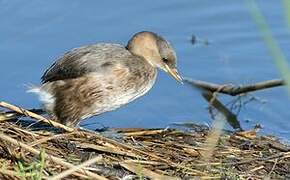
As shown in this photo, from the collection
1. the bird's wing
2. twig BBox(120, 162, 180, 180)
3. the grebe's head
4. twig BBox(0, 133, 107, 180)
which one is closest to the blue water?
the grebe's head

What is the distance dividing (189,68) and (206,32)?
2.25 ft

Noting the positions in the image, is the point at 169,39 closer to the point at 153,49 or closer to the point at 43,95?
the point at 153,49

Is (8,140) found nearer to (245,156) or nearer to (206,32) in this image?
(245,156)

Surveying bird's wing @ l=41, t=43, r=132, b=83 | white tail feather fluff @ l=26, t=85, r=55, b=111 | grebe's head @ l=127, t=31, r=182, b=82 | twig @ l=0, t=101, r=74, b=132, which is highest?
grebe's head @ l=127, t=31, r=182, b=82

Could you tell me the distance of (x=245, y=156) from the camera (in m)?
6.36

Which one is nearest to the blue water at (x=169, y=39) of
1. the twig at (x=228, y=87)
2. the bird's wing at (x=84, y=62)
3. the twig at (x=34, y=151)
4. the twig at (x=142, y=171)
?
the twig at (x=228, y=87)

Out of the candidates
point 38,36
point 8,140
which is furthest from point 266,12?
point 8,140

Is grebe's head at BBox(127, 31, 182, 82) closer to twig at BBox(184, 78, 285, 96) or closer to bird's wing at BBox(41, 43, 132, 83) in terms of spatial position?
bird's wing at BBox(41, 43, 132, 83)

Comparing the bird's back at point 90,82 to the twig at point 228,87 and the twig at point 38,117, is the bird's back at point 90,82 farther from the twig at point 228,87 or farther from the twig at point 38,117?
the twig at point 228,87

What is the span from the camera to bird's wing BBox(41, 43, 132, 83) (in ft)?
21.3

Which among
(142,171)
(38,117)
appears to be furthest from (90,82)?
(142,171)

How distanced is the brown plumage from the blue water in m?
1.24

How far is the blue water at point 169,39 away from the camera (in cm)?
824

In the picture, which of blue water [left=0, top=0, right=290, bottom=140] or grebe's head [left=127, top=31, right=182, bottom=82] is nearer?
grebe's head [left=127, top=31, right=182, bottom=82]
